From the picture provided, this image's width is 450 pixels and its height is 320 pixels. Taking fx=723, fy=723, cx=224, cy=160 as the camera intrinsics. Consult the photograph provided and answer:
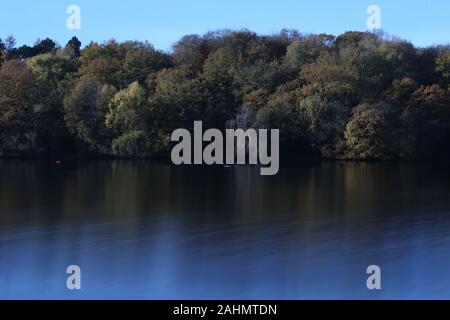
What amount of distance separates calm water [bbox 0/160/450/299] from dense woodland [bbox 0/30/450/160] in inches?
741

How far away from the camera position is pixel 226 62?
60.2 m

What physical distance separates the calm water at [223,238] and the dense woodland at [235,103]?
18819 mm

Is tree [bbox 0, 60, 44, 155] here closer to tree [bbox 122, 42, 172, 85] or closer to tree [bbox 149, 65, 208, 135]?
tree [bbox 122, 42, 172, 85]

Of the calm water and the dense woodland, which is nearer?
the calm water

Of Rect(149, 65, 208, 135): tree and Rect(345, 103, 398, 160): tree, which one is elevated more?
Rect(149, 65, 208, 135): tree

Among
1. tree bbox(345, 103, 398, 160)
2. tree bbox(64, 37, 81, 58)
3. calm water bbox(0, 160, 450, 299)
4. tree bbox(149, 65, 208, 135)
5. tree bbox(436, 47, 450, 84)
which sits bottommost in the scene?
calm water bbox(0, 160, 450, 299)

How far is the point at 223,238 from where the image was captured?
19.5m

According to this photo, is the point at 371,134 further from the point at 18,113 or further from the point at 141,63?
the point at 18,113

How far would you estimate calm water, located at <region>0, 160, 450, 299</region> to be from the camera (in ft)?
46.9

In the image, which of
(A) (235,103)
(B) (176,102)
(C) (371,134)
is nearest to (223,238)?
(C) (371,134)

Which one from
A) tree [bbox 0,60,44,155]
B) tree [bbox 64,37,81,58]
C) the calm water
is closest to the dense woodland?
tree [bbox 0,60,44,155]

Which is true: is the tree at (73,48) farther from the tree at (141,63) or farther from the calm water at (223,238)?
the calm water at (223,238)

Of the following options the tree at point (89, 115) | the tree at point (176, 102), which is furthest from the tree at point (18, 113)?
the tree at point (176, 102)

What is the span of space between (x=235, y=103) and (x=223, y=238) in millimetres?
38658
